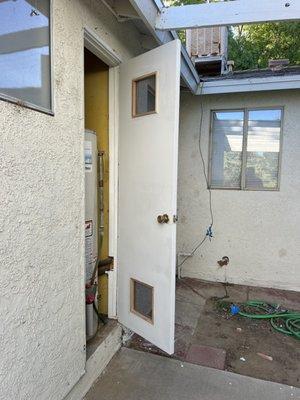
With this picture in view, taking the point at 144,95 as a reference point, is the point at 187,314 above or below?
below

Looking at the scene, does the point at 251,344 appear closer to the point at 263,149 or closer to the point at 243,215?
the point at 243,215

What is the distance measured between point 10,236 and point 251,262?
11.9 feet

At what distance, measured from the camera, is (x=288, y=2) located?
76.2 inches

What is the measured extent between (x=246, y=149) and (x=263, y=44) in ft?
35.0

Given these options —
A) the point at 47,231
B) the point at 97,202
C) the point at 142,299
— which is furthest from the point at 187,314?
the point at 47,231

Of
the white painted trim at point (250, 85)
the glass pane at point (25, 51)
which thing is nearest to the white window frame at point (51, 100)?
the glass pane at point (25, 51)

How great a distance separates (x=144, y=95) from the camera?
98.6 inches

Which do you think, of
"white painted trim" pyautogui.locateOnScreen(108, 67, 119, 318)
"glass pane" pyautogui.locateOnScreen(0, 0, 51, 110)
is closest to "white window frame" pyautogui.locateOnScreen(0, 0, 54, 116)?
"glass pane" pyautogui.locateOnScreen(0, 0, 51, 110)

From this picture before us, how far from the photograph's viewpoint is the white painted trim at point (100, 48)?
2124 millimetres

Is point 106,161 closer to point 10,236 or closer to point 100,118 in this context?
point 100,118

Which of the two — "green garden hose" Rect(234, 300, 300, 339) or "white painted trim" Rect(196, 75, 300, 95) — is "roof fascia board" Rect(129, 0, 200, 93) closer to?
"white painted trim" Rect(196, 75, 300, 95)

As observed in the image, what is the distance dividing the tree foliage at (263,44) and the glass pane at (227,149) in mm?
7968

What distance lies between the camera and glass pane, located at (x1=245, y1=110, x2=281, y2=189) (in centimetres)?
418

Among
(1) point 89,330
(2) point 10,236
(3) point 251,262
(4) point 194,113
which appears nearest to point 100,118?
(2) point 10,236
